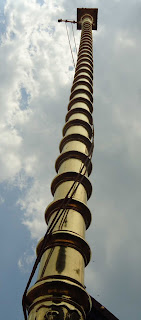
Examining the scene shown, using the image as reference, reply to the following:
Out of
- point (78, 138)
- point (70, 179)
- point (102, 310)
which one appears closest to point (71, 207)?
point (70, 179)

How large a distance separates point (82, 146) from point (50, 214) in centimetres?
137

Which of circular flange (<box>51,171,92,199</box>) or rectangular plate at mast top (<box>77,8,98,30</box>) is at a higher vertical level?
rectangular plate at mast top (<box>77,8,98,30</box>)

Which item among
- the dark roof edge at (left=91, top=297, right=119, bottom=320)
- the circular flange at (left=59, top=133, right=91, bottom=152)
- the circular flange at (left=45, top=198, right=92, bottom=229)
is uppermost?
the circular flange at (left=59, top=133, right=91, bottom=152)

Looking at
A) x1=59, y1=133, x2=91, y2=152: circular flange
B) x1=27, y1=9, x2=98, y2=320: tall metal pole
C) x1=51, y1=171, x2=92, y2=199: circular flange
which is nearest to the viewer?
x1=27, y1=9, x2=98, y2=320: tall metal pole

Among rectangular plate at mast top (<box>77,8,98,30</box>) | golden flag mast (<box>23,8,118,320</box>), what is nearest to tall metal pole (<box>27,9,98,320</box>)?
golden flag mast (<box>23,8,118,320</box>)

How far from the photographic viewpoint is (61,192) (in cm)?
346

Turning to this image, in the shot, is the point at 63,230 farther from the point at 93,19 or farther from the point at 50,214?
the point at 93,19

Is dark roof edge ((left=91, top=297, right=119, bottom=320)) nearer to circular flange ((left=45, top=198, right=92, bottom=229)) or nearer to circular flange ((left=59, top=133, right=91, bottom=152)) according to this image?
circular flange ((left=45, top=198, right=92, bottom=229))

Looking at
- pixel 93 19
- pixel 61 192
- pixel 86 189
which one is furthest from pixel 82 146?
pixel 93 19

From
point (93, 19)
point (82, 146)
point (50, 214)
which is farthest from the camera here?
point (93, 19)

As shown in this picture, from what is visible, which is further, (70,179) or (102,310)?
(102,310)

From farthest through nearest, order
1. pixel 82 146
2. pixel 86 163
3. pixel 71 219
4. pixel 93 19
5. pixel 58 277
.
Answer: pixel 93 19
pixel 82 146
pixel 86 163
pixel 71 219
pixel 58 277

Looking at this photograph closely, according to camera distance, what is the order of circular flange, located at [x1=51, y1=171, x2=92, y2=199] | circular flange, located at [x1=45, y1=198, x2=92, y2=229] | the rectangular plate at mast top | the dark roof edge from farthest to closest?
1. the rectangular plate at mast top
2. the dark roof edge
3. circular flange, located at [x1=51, y1=171, x2=92, y2=199]
4. circular flange, located at [x1=45, y1=198, x2=92, y2=229]

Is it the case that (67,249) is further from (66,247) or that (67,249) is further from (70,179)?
(70,179)
